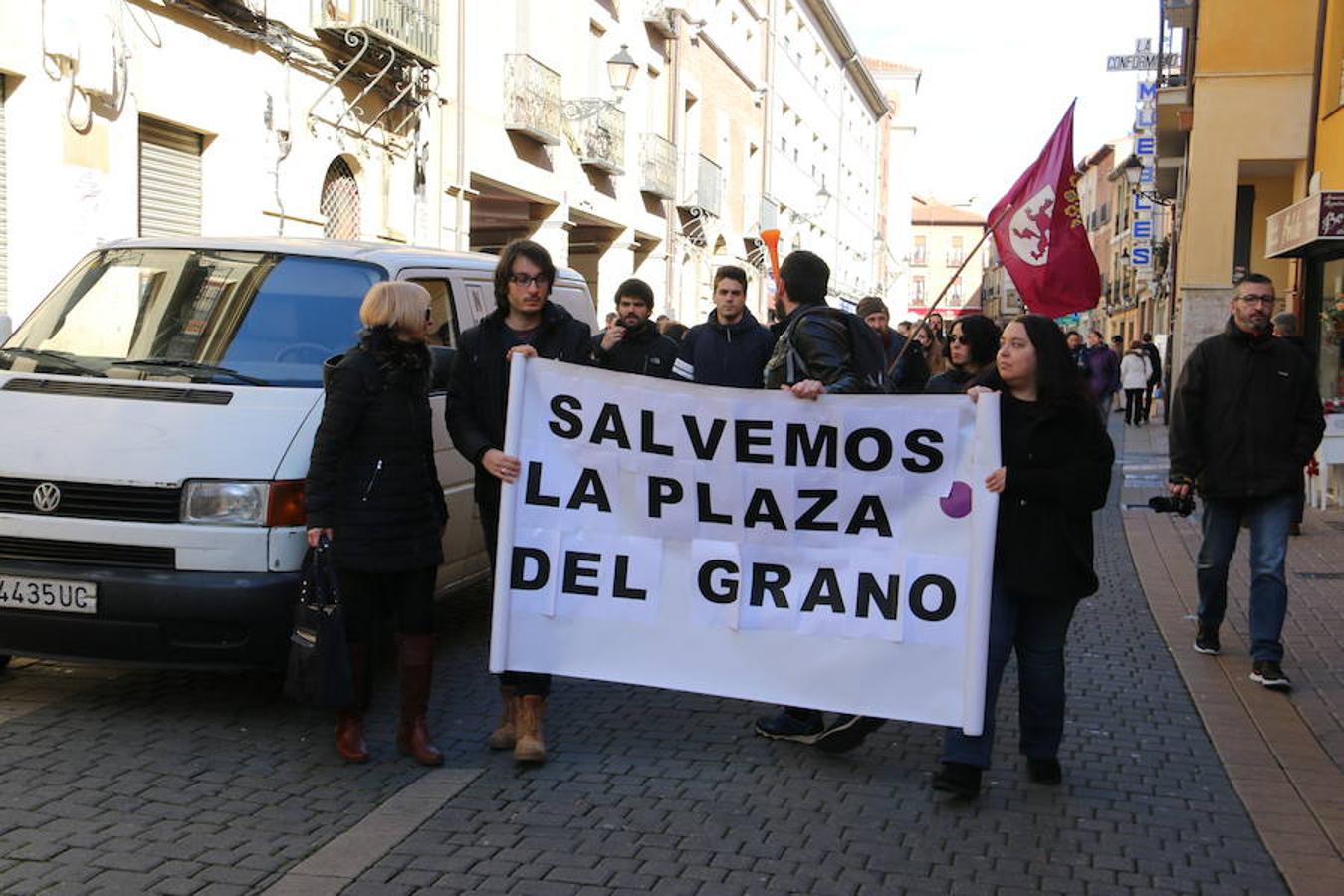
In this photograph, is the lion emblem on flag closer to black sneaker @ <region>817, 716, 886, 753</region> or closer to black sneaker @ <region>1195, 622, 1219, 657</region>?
black sneaker @ <region>1195, 622, 1219, 657</region>

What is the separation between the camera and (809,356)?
5.37m

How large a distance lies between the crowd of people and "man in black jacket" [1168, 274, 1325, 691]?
66.7 inches

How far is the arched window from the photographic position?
16.8 metres

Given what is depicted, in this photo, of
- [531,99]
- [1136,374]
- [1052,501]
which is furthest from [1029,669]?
[1136,374]

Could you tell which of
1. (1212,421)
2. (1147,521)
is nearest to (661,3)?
(1147,521)

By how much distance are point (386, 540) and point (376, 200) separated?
1312 centimetres

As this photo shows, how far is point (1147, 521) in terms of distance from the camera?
43.2ft

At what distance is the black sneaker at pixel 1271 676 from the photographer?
6707 millimetres

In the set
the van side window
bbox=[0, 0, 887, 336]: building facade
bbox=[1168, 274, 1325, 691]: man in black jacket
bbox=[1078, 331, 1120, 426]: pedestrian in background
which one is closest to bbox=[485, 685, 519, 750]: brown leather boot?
the van side window

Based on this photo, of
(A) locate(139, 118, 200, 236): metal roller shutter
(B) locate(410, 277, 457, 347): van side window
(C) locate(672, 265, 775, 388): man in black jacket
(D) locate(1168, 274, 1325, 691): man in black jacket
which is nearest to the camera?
(D) locate(1168, 274, 1325, 691): man in black jacket

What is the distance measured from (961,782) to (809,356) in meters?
1.64

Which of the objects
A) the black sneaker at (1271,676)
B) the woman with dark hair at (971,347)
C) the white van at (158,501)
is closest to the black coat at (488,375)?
the white van at (158,501)

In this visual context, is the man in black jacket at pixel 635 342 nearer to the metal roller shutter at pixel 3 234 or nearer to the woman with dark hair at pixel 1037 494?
the woman with dark hair at pixel 1037 494

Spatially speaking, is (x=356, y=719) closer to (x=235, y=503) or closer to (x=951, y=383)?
(x=235, y=503)
